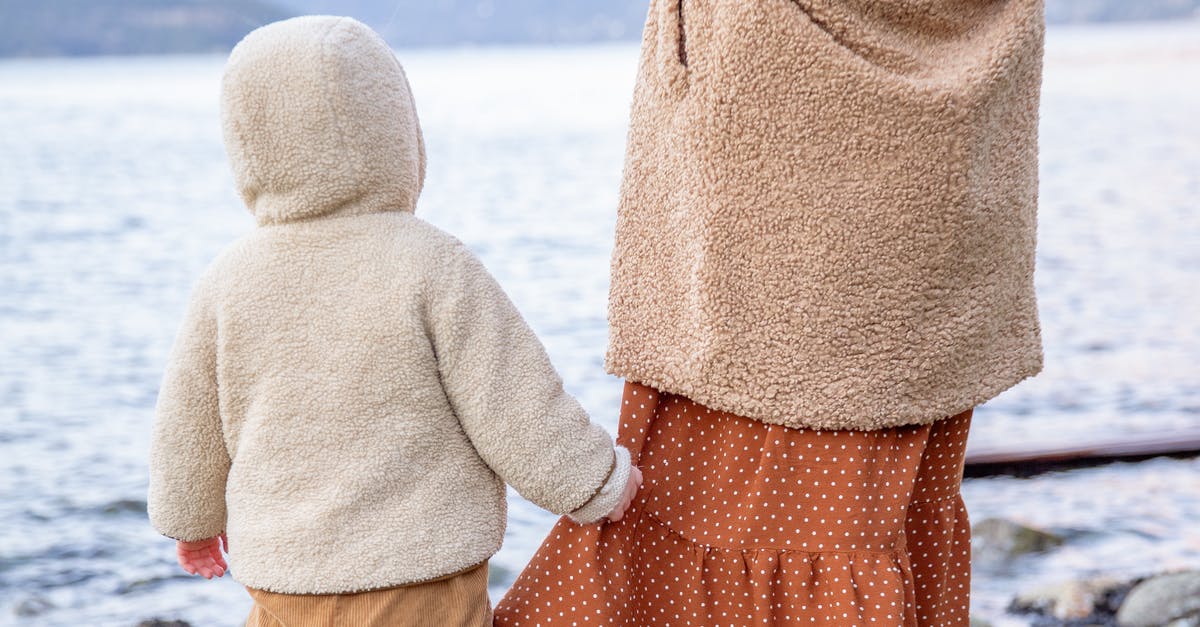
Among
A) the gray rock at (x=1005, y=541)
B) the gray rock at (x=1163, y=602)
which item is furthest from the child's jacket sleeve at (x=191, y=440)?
the gray rock at (x=1005, y=541)

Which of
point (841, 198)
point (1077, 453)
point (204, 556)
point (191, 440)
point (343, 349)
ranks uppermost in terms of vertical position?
point (841, 198)

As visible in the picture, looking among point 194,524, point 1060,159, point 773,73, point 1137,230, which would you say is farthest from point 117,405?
point 1060,159

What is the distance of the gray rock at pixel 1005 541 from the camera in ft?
9.76

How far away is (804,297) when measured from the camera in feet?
4.30

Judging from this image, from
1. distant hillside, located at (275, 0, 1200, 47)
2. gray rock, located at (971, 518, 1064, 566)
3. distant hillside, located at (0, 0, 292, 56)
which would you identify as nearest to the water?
gray rock, located at (971, 518, 1064, 566)

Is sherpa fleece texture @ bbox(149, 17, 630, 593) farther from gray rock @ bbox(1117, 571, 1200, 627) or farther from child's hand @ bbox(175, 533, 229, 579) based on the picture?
gray rock @ bbox(1117, 571, 1200, 627)

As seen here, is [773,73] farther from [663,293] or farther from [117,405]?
[117,405]

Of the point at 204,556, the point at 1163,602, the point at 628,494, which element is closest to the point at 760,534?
the point at 628,494

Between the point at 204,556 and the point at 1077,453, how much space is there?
1.89m

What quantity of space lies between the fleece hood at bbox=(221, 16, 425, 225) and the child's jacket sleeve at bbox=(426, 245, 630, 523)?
11 cm

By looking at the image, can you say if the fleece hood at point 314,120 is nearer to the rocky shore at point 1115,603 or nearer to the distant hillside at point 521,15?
the distant hillside at point 521,15

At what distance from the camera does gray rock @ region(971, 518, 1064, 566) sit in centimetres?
297

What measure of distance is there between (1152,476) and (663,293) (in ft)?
7.90

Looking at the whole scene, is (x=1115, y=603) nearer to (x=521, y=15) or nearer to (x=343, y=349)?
(x=343, y=349)
